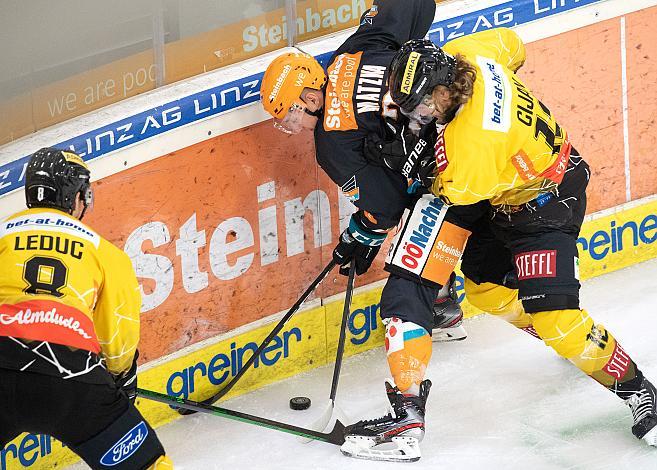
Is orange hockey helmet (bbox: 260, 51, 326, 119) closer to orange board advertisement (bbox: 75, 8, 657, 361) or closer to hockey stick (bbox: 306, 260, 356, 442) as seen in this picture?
orange board advertisement (bbox: 75, 8, 657, 361)

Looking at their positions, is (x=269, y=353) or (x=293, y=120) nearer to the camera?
(x=293, y=120)

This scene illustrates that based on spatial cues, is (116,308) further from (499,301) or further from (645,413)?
(645,413)

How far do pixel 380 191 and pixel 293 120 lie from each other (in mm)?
371

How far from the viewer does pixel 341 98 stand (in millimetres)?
4238

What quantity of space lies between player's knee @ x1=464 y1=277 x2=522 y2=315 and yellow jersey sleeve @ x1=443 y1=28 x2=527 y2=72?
2.49ft

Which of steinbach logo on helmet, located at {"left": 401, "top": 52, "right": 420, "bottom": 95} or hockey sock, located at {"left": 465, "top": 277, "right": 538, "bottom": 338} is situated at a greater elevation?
steinbach logo on helmet, located at {"left": 401, "top": 52, "right": 420, "bottom": 95}

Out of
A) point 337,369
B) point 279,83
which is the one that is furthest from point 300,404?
point 279,83

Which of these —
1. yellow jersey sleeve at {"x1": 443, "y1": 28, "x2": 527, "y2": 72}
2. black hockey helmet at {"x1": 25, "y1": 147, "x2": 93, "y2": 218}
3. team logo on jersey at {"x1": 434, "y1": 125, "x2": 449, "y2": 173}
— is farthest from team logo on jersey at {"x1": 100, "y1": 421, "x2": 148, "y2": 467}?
yellow jersey sleeve at {"x1": 443, "y1": 28, "x2": 527, "y2": 72}

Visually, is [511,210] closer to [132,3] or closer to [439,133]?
[439,133]

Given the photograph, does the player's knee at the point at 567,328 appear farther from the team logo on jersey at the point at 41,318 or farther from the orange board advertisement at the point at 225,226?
the team logo on jersey at the point at 41,318

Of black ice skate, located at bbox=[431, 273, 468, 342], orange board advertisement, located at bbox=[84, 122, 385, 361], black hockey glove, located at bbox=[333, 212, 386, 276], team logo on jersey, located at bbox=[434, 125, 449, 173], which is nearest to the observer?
team logo on jersey, located at bbox=[434, 125, 449, 173]

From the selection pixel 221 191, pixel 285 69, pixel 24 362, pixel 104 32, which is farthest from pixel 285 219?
pixel 24 362

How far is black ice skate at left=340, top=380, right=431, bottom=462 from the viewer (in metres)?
4.14

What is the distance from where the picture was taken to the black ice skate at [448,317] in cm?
498
